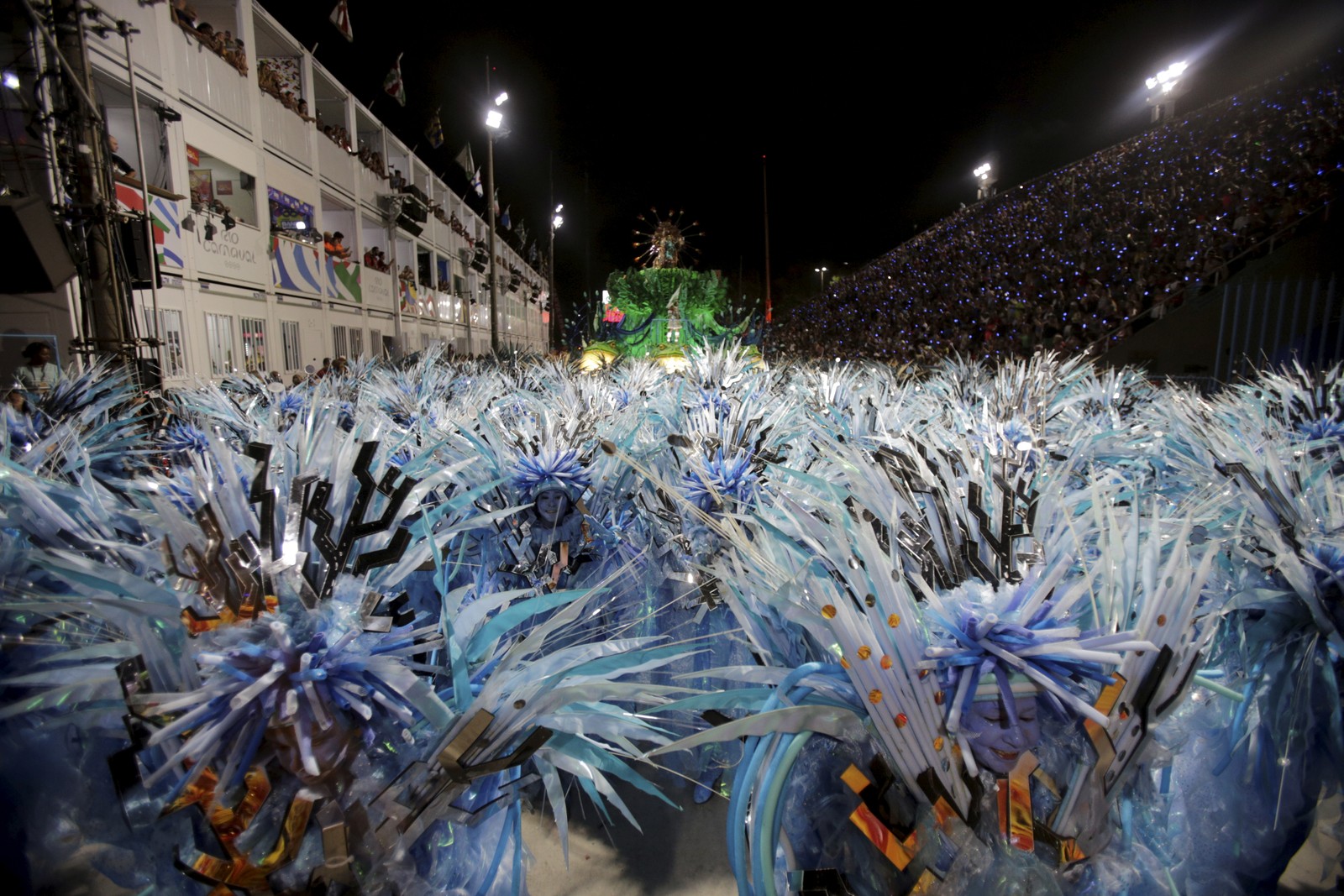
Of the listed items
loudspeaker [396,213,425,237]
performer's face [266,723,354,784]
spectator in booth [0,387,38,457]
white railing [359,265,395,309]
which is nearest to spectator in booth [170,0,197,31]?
white railing [359,265,395,309]

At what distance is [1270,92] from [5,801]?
1697 centimetres

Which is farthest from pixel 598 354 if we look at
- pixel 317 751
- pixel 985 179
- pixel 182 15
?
pixel 985 179

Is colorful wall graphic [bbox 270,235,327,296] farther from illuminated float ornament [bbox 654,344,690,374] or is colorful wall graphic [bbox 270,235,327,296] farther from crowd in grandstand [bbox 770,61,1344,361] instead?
crowd in grandstand [bbox 770,61,1344,361]

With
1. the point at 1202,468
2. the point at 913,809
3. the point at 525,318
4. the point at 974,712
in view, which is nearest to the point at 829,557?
the point at 974,712

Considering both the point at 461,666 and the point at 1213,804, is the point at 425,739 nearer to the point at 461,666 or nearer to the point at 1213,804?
the point at 461,666

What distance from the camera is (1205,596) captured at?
1896 millimetres

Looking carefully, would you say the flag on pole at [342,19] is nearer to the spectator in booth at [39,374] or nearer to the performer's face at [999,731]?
the spectator in booth at [39,374]

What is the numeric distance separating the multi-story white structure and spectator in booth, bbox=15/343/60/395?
3.72 ft

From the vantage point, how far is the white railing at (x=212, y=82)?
11.9m

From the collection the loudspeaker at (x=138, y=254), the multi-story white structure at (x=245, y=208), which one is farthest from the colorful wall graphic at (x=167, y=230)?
the loudspeaker at (x=138, y=254)

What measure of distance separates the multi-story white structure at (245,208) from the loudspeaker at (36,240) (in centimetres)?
77

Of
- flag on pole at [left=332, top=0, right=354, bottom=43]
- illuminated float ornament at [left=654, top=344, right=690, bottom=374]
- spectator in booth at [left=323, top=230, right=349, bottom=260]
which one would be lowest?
illuminated float ornament at [left=654, top=344, right=690, bottom=374]

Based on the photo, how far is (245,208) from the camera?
14812 millimetres

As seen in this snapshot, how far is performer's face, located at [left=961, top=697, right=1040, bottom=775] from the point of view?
120 cm
